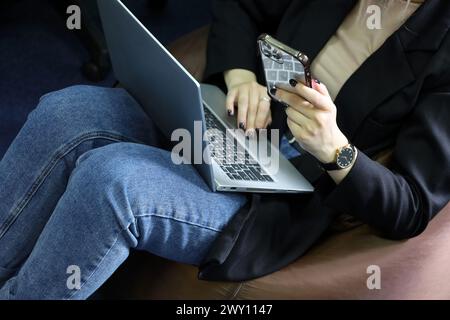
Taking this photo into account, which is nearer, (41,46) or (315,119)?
(315,119)

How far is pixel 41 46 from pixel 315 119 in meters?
1.22

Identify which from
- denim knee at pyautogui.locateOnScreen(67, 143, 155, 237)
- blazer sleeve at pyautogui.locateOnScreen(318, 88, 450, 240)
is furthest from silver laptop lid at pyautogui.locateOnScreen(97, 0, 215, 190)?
blazer sleeve at pyautogui.locateOnScreen(318, 88, 450, 240)

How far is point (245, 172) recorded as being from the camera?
874mm

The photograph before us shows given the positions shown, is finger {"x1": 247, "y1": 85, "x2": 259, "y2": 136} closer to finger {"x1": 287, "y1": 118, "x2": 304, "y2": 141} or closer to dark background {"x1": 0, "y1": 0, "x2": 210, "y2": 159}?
finger {"x1": 287, "y1": 118, "x2": 304, "y2": 141}

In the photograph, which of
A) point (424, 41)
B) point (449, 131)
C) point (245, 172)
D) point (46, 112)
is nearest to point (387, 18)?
point (424, 41)

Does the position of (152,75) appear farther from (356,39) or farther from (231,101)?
(356,39)

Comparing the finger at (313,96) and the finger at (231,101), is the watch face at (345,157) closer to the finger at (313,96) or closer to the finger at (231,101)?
the finger at (313,96)

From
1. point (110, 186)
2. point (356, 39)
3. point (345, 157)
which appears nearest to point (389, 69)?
point (356, 39)

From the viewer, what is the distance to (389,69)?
0.89 meters

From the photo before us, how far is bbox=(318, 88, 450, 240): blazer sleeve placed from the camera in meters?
0.79

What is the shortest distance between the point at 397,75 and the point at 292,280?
14.8 inches

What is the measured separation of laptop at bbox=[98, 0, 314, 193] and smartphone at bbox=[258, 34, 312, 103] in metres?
0.12

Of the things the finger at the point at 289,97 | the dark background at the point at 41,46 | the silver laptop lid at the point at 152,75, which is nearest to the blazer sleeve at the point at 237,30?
the silver laptop lid at the point at 152,75

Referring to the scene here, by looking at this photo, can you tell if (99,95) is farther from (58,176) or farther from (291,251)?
(291,251)
